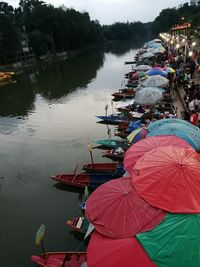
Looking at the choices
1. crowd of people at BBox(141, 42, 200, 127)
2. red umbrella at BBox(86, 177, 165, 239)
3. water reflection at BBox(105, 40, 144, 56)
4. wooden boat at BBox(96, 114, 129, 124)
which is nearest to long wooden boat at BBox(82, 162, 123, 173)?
crowd of people at BBox(141, 42, 200, 127)

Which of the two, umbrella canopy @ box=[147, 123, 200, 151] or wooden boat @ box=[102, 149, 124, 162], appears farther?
wooden boat @ box=[102, 149, 124, 162]

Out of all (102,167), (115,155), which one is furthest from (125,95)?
(102,167)

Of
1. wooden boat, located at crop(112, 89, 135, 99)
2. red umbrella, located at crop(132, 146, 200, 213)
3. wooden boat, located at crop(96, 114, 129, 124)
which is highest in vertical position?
red umbrella, located at crop(132, 146, 200, 213)

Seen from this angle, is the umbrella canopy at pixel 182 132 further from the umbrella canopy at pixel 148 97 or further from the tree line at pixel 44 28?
the tree line at pixel 44 28

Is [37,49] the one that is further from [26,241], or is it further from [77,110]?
[26,241]

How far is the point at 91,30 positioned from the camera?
107m

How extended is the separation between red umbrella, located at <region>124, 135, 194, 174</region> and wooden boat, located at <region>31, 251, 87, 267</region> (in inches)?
136

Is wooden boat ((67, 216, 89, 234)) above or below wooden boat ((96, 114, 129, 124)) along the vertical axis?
below

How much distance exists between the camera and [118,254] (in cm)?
658

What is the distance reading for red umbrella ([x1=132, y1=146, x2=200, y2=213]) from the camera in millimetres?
7572

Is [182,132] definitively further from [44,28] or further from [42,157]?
[44,28]

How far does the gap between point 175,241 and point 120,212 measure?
Answer: 1624mm

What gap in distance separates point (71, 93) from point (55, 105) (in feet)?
19.9

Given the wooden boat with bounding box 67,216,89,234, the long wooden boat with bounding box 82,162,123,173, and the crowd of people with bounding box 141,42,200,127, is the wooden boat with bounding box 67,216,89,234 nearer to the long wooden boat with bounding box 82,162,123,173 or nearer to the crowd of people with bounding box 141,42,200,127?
the long wooden boat with bounding box 82,162,123,173
